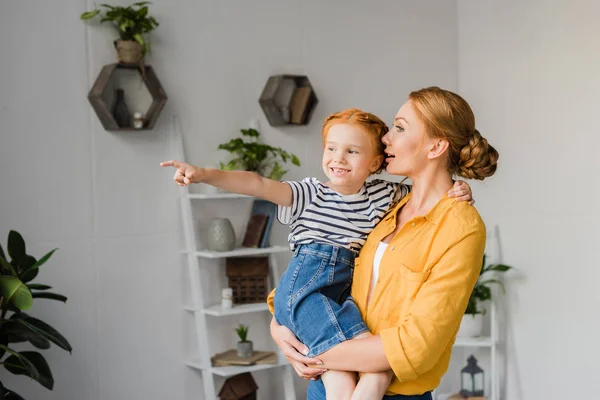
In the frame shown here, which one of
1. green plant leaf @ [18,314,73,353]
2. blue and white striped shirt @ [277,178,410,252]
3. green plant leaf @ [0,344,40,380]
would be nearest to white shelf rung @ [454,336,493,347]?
green plant leaf @ [18,314,73,353]

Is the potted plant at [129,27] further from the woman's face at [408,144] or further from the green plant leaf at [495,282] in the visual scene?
the green plant leaf at [495,282]

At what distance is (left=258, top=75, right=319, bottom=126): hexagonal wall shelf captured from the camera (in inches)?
162

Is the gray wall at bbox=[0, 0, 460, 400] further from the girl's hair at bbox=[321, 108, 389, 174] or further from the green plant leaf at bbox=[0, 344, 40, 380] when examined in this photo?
the girl's hair at bbox=[321, 108, 389, 174]

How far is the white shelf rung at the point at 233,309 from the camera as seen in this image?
12.5 ft

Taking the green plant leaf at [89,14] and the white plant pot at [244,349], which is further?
the white plant pot at [244,349]

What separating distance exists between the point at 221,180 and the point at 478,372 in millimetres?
2781

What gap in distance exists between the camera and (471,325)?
14.5 feet

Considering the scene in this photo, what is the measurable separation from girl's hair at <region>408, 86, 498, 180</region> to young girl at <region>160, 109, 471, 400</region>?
0.25ft

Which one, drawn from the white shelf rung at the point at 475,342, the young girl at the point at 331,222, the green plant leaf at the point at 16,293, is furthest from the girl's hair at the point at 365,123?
the white shelf rung at the point at 475,342

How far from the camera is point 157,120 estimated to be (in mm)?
3859

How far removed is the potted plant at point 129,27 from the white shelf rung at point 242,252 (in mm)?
942

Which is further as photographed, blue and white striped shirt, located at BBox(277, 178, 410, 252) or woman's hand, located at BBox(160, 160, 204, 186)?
blue and white striped shirt, located at BBox(277, 178, 410, 252)

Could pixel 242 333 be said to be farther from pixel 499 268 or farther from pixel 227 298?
pixel 499 268

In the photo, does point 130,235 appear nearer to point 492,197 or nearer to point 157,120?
point 157,120
